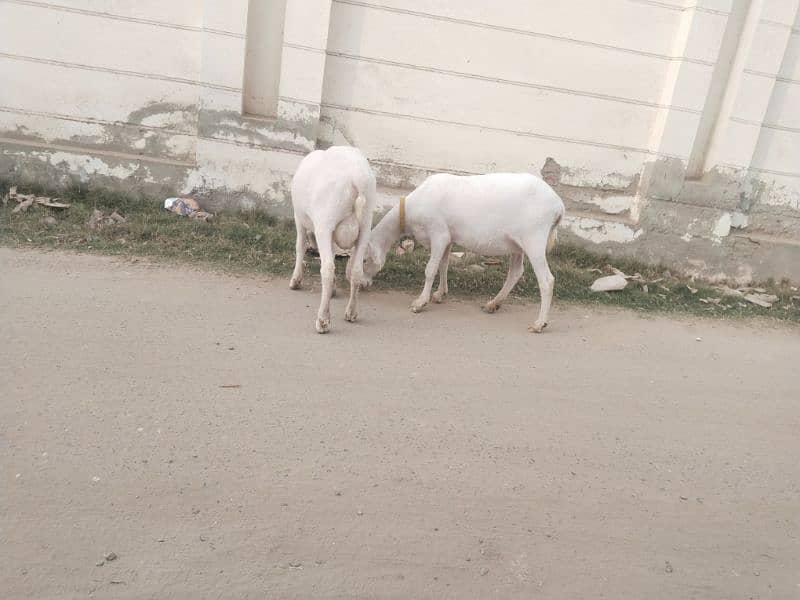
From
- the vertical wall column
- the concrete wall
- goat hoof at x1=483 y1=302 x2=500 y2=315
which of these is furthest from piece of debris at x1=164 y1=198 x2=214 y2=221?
goat hoof at x1=483 y1=302 x2=500 y2=315

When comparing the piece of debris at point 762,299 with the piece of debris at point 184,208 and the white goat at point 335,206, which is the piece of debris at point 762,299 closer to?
the white goat at point 335,206

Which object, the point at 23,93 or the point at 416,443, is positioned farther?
the point at 23,93

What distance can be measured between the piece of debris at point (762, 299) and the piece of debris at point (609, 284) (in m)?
1.51

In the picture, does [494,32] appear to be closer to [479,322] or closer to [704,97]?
[704,97]

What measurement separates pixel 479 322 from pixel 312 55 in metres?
3.31

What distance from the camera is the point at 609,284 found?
6.04 m

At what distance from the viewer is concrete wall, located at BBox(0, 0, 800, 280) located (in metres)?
6.14

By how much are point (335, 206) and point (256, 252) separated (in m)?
1.60

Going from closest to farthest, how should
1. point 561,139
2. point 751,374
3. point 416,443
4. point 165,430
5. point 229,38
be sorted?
point 165,430
point 416,443
point 751,374
point 229,38
point 561,139

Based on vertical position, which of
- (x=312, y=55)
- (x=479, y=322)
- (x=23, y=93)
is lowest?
(x=479, y=322)

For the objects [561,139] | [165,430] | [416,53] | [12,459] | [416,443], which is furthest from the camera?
[561,139]

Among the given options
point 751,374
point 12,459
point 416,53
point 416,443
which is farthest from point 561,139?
point 12,459

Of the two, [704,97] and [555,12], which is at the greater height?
[555,12]

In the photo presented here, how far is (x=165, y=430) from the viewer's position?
285 cm
